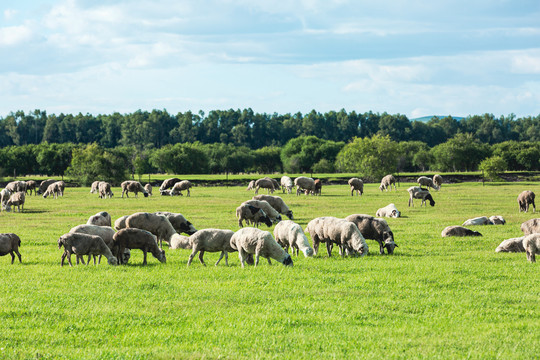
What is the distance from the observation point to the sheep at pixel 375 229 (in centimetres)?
2138

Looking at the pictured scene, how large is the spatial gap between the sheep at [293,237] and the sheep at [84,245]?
220 inches

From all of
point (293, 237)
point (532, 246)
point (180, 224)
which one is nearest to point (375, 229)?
point (293, 237)

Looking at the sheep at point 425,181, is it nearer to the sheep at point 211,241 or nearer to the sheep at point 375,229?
the sheep at point 375,229

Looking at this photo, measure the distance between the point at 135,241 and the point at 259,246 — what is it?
400cm

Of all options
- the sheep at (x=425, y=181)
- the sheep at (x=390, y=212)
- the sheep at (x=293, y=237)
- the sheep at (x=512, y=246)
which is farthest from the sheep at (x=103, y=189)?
the sheep at (x=512, y=246)

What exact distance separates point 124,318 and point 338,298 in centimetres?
463

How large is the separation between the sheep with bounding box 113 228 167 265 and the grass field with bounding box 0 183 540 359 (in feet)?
1.43

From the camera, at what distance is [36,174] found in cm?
13800

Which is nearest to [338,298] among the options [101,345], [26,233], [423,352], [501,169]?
[423,352]

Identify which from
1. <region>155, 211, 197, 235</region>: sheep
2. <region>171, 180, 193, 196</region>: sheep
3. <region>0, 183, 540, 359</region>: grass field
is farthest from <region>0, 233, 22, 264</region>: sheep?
<region>171, 180, 193, 196</region>: sheep

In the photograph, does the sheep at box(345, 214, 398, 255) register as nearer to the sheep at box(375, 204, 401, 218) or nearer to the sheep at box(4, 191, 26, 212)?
the sheep at box(375, 204, 401, 218)

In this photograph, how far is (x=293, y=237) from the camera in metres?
20.5

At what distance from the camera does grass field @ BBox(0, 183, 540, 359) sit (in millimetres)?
10117

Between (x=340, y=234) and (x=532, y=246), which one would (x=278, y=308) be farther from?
(x=532, y=246)
